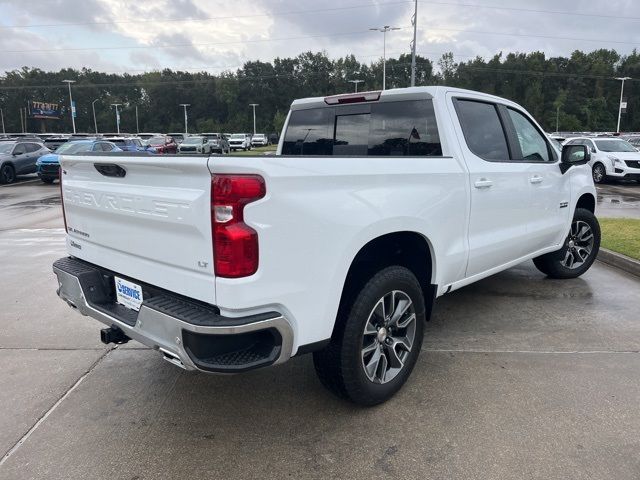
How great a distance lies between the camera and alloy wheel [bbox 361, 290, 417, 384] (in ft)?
10.2

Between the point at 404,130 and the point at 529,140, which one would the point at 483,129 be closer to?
the point at 404,130

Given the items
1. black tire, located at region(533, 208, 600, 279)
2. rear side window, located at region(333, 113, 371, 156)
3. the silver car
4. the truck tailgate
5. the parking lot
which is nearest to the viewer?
the truck tailgate

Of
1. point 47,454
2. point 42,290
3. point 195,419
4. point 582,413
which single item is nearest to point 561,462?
point 582,413

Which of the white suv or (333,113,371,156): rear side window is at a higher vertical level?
(333,113,371,156): rear side window

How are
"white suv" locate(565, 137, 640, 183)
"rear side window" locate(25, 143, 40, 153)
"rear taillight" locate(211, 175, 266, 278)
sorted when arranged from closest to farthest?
1. "rear taillight" locate(211, 175, 266, 278)
2. "white suv" locate(565, 137, 640, 183)
3. "rear side window" locate(25, 143, 40, 153)

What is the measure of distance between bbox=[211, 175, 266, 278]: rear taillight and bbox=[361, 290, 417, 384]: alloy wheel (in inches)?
39.7

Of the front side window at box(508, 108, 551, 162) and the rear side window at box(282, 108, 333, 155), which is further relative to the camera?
the front side window at box(508, 108, 551, 162)

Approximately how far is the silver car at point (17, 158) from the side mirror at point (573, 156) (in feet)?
68.1

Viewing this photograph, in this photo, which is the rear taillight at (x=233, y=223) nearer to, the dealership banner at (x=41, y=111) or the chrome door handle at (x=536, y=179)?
the chrome door handle at (x=536, y=179)

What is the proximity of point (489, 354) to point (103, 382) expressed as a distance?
290 centimetres

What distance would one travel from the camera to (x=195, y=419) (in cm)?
310

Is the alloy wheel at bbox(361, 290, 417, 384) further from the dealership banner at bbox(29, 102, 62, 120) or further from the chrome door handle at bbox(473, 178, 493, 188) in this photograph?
the dealership banner at bbox(29, 102, 62, 120)

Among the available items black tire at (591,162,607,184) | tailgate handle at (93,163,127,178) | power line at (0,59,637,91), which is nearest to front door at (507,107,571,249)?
tailgate handle at (93,163,127,178)

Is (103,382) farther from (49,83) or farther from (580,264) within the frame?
(49,83)
